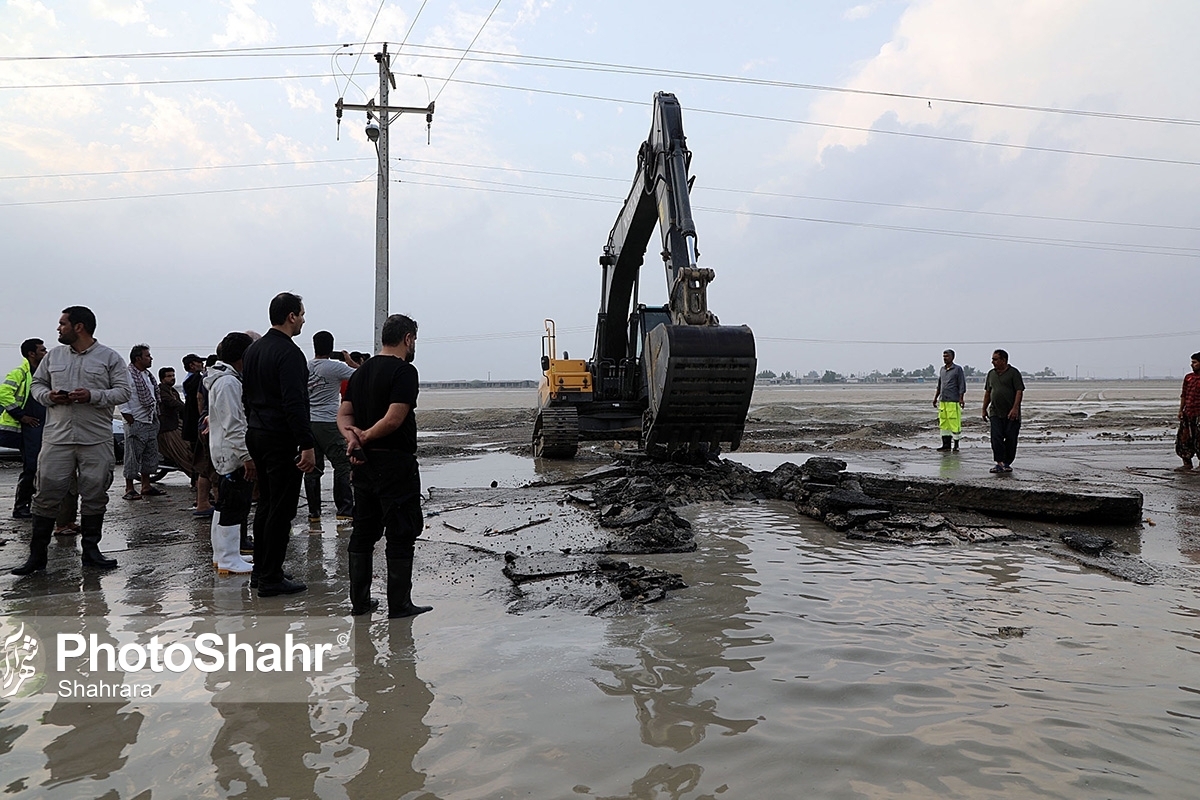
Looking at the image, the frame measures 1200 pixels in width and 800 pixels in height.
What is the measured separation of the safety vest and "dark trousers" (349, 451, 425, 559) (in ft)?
18.1

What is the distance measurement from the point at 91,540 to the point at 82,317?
174cm

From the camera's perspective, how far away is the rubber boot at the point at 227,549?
17.8 feet

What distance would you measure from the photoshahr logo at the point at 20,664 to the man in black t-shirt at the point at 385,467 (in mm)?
1533

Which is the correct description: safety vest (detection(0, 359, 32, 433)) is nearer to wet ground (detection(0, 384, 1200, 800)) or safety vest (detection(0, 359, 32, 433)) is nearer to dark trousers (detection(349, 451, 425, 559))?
wet ground (detection(0, 384, 1200, 800))

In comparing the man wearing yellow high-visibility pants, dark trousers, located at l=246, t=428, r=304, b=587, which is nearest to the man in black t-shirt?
dark trousers, located at l=246, t=428, r=304, b=587

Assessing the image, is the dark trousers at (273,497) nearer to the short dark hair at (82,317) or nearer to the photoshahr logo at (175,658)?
the photoshahr logo at (175,658)

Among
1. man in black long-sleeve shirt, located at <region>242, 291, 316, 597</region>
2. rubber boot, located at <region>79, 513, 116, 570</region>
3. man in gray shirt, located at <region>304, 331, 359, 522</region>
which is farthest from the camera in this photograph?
man in gray shirt, located at <region>304, 331, 359, 522</region>

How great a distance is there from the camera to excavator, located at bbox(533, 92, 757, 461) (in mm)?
8438

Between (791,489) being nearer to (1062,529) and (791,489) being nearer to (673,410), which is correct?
(673,410)

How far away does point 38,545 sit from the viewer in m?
5.47

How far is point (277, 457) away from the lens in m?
5.02

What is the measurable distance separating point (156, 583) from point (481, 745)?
3.68m

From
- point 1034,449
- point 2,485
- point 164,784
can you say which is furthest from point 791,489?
point 2,485

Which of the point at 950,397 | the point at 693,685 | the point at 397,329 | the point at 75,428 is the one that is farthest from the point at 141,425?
the point at 950,397
